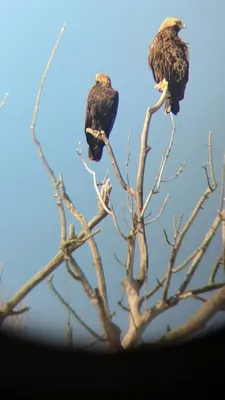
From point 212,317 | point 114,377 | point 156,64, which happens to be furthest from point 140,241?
point 156,64

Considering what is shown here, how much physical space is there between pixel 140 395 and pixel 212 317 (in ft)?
0.76

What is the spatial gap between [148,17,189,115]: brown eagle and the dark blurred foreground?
2.06 ft

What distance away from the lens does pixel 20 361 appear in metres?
0.68

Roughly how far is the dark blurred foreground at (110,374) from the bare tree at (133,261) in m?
0.09

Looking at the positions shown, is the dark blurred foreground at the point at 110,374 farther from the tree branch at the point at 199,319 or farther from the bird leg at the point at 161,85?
the bird leg at the point at 161,85

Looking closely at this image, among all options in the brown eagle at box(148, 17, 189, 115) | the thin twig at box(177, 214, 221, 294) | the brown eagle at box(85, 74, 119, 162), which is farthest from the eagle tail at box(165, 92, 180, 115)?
the thin twig at box(177, 214, 221, 294)

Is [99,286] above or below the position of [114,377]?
above

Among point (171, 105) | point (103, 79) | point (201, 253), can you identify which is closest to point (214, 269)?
point (201, 253)

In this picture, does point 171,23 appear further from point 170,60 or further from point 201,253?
point 201,253

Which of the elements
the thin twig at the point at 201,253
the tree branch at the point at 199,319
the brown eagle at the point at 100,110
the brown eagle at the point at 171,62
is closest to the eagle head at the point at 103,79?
the brown eagle at the point at 100,110

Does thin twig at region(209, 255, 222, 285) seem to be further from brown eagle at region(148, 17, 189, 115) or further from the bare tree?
brown eagle at region(148, 17, 189, 115)

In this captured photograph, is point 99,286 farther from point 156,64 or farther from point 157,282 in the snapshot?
point 156,64

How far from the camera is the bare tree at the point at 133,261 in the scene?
2.84 ft

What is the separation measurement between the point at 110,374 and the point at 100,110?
65cm
